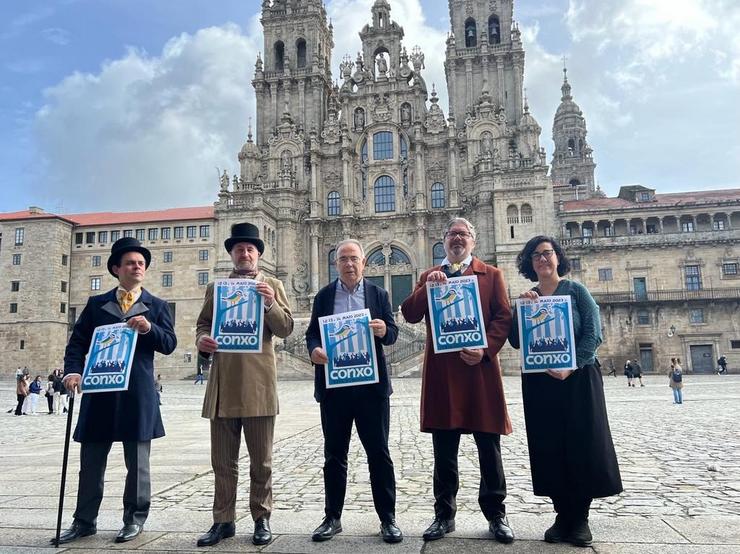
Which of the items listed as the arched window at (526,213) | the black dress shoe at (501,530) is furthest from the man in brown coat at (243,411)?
the arched window at (526,213)

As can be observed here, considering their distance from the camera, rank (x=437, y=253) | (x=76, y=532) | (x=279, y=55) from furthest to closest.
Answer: (x=279, y=55)
(x=437, y=253)
(x=76, y=532)

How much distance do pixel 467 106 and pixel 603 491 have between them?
156 ft

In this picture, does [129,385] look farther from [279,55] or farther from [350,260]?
[279,55]

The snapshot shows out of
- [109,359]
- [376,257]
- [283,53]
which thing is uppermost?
[283,53]

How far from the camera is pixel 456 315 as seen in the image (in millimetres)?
4891

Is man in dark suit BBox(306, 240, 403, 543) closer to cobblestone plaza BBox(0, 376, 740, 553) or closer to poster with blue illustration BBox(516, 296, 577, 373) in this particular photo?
cobblestone plaza BBox(0, 376, 740, 553)

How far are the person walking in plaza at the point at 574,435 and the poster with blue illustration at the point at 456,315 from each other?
0.46 m

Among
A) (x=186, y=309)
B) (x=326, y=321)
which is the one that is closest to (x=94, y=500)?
(x=326, y=321)

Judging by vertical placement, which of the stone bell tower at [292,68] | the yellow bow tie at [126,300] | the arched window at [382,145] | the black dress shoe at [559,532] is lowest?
the black dress shoe at [559,532]

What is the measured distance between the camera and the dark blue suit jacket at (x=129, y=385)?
490 centimetres

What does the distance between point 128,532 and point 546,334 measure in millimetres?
3666

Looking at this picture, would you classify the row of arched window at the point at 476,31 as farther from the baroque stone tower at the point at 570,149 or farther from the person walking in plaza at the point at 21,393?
the person walking in plaza at the point at 21,393

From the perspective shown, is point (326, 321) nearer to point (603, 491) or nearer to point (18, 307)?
point (603, 491)

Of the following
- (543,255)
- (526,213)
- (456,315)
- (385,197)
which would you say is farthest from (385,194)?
(456,315)
